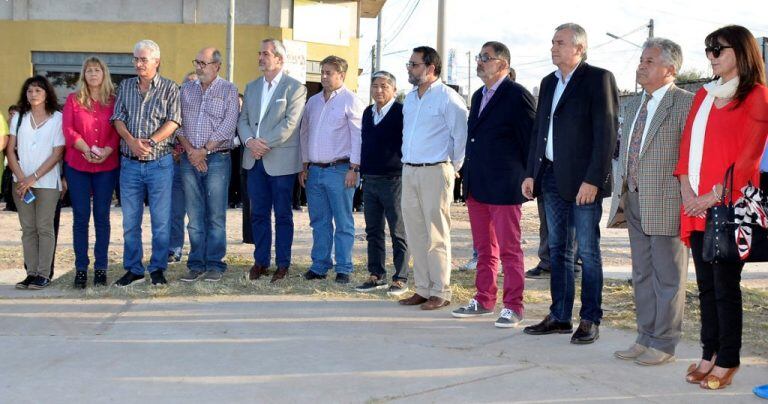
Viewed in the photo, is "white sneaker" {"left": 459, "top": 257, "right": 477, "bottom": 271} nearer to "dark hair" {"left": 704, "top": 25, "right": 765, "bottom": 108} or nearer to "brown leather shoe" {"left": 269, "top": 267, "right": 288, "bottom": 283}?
"brown leather shoe" {"left": 269, "top": 267, "right": 288, "bottom": 283}

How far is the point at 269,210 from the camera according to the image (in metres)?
8.34

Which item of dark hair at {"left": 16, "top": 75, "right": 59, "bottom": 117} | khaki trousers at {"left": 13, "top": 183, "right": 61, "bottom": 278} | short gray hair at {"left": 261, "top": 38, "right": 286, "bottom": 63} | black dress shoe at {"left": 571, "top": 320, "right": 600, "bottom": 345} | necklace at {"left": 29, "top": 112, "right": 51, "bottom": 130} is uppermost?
short gray hair at {"left": 261, "top": 38, "right": 286, "bottom": 63}

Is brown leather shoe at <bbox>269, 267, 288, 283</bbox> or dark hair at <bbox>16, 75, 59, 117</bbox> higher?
dark hair at <bbox>16, 75, 59, 117</bbox>

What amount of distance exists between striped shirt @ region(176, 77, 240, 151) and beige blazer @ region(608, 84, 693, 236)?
4.07 metres

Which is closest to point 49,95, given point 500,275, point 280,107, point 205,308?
point 280,107

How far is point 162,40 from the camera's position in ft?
77.5

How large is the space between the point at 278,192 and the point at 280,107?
2.50 feet

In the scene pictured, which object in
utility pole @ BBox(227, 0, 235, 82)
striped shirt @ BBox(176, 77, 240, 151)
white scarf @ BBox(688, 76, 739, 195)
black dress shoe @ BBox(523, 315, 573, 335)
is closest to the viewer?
white scarf @ BBox(688, 76, 739, 195)

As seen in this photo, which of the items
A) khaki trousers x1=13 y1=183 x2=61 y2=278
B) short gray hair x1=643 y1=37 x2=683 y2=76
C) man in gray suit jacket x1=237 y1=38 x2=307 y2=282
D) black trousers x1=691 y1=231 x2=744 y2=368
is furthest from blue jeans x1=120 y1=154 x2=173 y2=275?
black trousers x1=691 y1=231 x2=744 y2=368

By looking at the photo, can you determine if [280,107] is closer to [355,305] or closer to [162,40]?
[355,305]

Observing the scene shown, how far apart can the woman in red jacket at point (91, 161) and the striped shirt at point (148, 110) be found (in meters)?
0.13

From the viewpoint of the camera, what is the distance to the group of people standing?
5035 mm

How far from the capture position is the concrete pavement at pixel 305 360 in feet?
15.5

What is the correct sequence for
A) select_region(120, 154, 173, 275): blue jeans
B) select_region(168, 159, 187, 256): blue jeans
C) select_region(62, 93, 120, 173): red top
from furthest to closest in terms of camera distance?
select_region(168, 159, 187, 256): blue jeans → select_region(120, 154, 173, 275): blue jeans → select_region(62, 93, 120, 173): red top
